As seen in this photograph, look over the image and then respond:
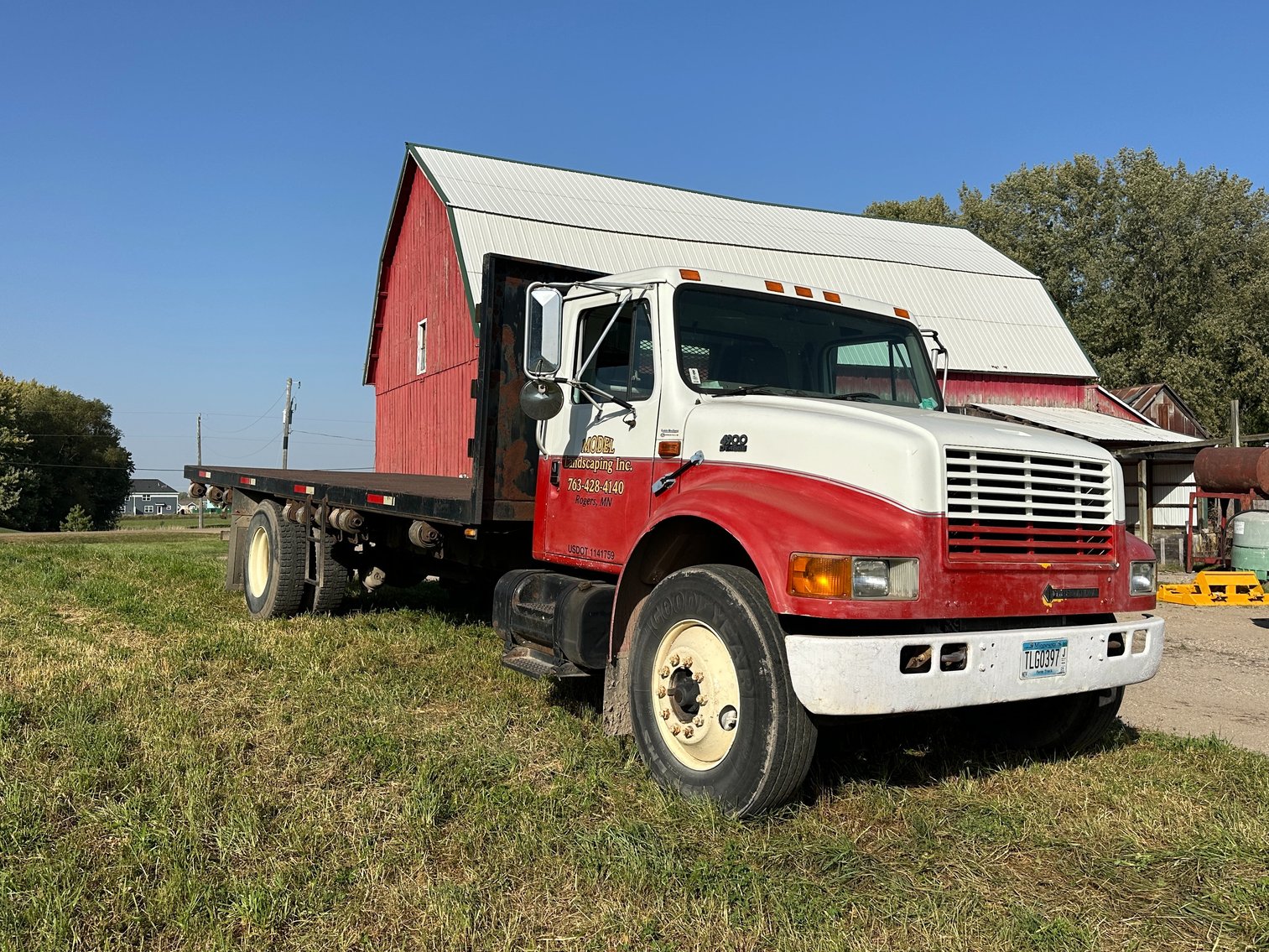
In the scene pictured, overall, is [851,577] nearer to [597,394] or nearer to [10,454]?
[597,394]

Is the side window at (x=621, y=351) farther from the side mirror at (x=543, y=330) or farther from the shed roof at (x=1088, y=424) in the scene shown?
the shed roof at (x=1088, y=424)

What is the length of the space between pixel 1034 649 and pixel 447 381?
59.3 feet

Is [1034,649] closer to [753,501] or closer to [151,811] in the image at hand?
[753,501]

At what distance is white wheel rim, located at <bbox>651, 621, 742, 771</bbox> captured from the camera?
4.19 m

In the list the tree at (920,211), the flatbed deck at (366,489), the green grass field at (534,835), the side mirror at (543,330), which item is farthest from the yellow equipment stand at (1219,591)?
the tree at (920,211)

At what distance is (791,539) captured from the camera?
390cm

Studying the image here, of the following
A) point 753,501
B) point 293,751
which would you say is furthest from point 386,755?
point 753,501

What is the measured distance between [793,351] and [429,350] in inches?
717

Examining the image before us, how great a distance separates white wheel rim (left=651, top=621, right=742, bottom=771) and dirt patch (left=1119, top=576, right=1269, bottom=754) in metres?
3.31

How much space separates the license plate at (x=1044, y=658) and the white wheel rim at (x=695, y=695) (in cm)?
116

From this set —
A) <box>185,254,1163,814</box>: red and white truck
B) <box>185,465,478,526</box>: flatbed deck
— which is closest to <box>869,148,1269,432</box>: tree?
<box>185,465,478,526</box>: flatbed deck

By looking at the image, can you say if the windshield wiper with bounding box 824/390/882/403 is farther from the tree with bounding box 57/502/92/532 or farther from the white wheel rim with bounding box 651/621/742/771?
the tree with bounding box 57/502/92/532

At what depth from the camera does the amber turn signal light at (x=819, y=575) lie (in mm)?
3775

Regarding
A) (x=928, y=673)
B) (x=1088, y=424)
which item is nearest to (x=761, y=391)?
(x=928, y=673)
